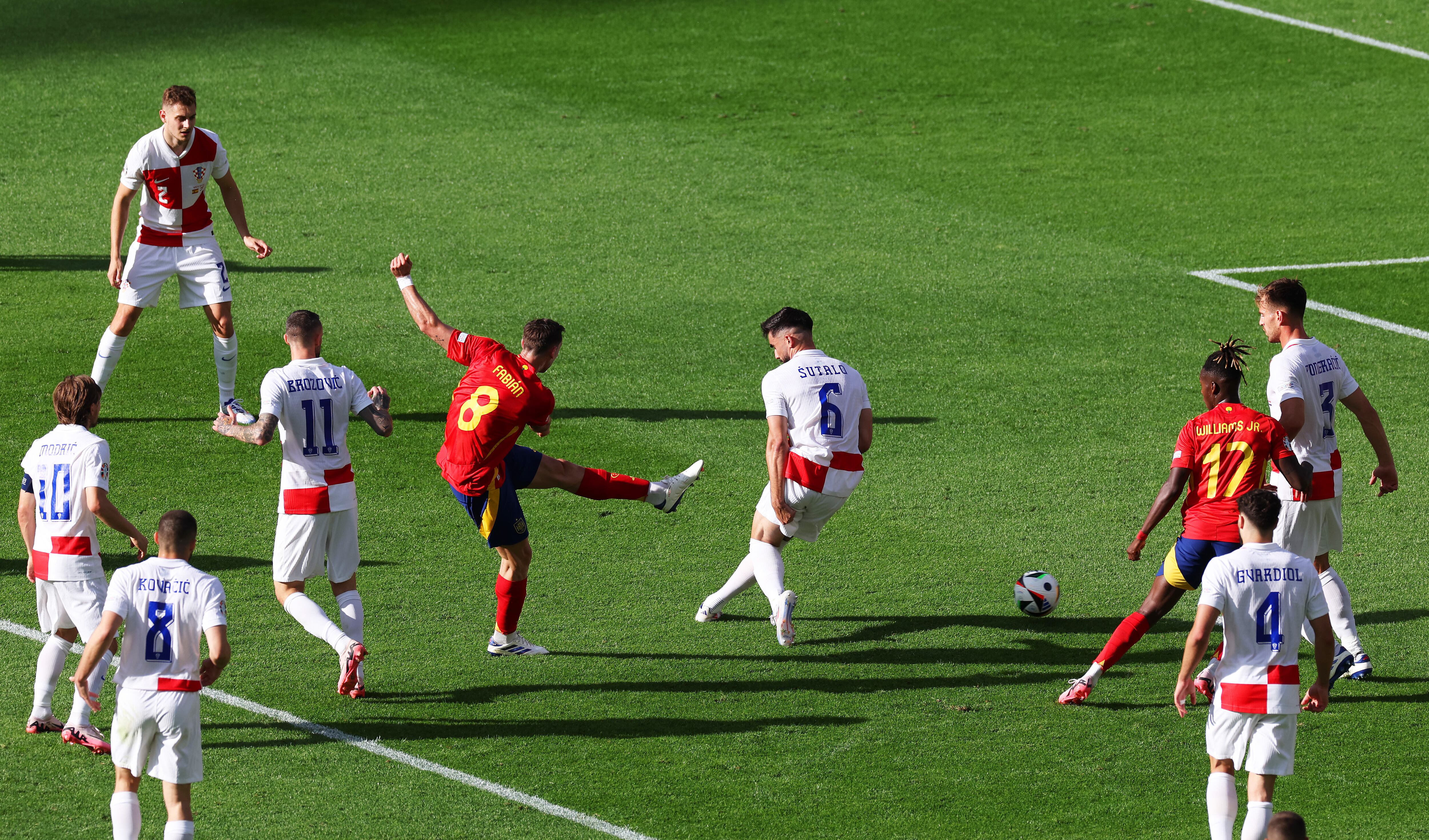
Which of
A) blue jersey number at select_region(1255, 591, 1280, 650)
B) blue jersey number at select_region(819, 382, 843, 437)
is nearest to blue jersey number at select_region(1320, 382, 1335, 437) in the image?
blue jersey number at select_region(1255, 591, 1280, 650)

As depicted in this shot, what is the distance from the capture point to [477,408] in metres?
9.45

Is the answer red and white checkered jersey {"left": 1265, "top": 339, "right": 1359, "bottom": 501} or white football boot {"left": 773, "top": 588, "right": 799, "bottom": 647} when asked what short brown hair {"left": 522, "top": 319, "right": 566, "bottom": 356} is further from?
red and white checkered jersey {"left": 1265, "top": 339, "right": 1359, "bottom": 501}

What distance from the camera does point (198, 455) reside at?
13125mm

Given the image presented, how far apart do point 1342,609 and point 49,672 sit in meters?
7.02

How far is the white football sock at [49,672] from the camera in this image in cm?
849

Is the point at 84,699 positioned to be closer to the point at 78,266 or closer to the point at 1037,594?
the point at 1037,594

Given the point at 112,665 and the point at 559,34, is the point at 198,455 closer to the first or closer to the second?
the point at 112,665

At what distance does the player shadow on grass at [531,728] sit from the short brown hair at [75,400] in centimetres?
183

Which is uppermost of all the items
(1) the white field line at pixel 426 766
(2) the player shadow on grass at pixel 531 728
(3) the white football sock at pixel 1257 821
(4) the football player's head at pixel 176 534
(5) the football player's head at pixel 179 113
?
(5) the football player's head at pixel 179 113

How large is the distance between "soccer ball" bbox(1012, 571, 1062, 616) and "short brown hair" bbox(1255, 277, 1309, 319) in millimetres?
2250

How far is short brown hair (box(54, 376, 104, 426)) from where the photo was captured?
26.9ft

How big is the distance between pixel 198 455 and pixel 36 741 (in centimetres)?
474

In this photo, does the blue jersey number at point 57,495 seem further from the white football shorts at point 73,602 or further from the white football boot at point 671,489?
the white football boot at point 671,489

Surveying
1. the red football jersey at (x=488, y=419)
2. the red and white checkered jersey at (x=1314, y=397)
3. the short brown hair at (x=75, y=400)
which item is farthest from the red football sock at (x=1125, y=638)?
the short brown hair at (x=75, y=400)
